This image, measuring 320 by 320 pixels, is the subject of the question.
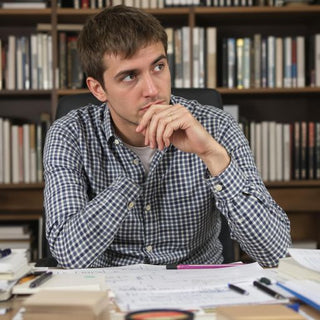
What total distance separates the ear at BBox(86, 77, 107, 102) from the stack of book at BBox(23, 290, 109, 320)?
0.95 metres

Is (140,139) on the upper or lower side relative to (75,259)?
upper

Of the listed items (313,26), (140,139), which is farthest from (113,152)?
(313,26)

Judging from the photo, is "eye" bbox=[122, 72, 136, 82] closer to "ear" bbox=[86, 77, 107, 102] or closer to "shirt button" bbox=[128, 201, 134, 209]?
"ear" bbox=[86, 77, 107, 102]

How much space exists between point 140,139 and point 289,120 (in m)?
1.72

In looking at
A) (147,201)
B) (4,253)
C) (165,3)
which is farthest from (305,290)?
(165,3)

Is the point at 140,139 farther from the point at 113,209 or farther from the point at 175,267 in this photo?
the point at 175,267

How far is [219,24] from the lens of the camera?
306 cm

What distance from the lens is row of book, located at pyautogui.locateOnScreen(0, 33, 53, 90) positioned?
9.33 feet

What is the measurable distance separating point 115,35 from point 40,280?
0.69m

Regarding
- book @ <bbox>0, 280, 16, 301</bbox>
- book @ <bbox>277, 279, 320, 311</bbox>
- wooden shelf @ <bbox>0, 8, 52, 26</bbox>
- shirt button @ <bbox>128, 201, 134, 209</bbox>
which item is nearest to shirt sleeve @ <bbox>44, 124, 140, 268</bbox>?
shirt button @ <bbox>128, 201, 134, 209</bbox>

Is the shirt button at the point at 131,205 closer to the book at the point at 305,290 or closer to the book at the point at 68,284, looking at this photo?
the book at the point at 68,284

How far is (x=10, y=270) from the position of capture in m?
0.94

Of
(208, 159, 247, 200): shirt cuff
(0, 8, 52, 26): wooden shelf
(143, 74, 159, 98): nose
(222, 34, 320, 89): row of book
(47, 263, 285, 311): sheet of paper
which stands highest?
(0, 8, 52, 26): wooden shelf

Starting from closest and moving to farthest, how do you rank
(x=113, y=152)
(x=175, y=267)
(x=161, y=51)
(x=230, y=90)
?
(x=175, y=267) → (x=161, y=51) → (x=113, y=152) → (x=230, y=90)
